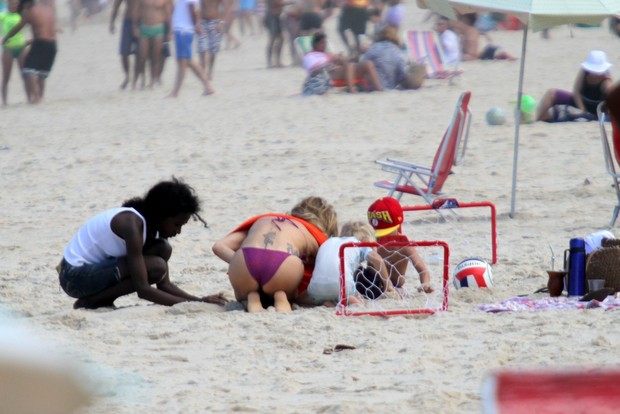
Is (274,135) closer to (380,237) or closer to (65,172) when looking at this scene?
(65,172)

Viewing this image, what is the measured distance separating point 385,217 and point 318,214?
33 centimetres

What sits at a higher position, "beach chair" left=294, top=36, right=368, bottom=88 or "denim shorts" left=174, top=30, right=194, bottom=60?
"denim shorts" left=174, top=30, right=194, bottom=60

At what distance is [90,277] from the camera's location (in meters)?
5.48

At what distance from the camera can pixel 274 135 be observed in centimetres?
1176

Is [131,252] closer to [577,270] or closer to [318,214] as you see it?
[318,214]

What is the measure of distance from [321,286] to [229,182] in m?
4.24

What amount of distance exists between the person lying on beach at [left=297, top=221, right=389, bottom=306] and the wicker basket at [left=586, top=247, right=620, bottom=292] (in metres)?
0.94

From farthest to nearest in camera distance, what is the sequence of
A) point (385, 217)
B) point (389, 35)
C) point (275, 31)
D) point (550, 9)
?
point (275, 31)
point (389, 35)
point (550, 9)
point (385, 217)

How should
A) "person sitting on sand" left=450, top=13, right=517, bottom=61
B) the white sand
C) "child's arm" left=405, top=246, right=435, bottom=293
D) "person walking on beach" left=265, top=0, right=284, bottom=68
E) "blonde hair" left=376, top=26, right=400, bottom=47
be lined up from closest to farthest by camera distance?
the white sand, "child's arm" left=405, top=246, right=435, bottom=293, "blonde hair" left=376, top=26, right=400, bottom=47, "person sitting on sand" left=450, top=13, right=517, bottom=61, "person walking on beach" left=265, top=0, right=284, bottom=68

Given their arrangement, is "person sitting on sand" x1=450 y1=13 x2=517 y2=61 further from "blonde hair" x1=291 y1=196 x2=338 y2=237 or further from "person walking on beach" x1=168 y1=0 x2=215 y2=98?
"blonde hair" x1=291 y1=196 x2=338 y2=237

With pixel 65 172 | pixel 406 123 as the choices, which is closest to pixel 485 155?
pixel 406 123

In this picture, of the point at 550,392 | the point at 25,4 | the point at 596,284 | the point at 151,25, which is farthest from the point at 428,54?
the point at 550,392

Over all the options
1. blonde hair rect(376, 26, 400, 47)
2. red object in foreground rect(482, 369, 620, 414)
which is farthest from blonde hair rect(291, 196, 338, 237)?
blonde hair rect(376, 26, 400, 47)

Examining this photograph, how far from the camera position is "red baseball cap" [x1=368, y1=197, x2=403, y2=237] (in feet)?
19.2
